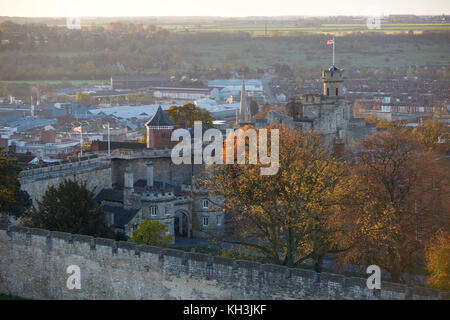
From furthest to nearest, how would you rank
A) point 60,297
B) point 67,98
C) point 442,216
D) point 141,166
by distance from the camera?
point 67,98
point 141,166
point 442,216
point 60,297

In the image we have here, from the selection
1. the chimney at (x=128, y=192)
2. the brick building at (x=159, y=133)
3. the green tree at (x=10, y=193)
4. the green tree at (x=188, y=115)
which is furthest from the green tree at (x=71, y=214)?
the green tree at (x=188, y=115)

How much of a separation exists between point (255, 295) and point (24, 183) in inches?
Result: 875

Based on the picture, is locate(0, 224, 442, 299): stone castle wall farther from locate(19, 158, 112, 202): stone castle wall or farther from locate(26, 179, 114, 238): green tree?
locate(19, 158, 112, 202): stone castle wall

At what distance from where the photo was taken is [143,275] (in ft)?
95.7

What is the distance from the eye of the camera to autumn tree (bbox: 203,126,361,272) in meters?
34.0

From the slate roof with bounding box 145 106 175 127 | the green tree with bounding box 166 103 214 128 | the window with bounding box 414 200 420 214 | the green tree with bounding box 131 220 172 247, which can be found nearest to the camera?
the window with bounding box 414 200 420 214

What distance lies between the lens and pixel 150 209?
1893 inches

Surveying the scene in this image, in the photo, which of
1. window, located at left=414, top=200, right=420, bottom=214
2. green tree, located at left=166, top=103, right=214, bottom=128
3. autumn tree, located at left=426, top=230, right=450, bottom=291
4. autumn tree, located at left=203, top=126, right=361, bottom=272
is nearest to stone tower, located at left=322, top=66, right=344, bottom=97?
green tree, located at left=166, top=103, right=214, bottom=128

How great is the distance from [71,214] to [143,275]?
33.8 ft

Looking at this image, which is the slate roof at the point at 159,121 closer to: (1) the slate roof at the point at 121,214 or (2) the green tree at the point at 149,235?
(1) the slate roof at the point at 121,214

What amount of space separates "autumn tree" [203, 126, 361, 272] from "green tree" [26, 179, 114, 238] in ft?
19.9

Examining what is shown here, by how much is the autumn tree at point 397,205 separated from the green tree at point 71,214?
1154 cm
